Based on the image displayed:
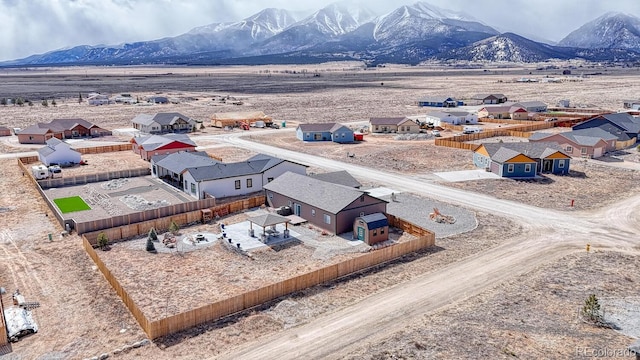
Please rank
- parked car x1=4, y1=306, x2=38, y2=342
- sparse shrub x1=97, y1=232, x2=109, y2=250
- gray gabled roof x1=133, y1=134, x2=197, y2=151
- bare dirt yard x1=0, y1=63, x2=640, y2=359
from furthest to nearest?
gray gabled roof x1=133, y1=134, x2=197, y2=151 < sparse shrub x1=97, y1=232, x2=109, y2=250 < parked car x1=4, y1=306, x2=38, y2=342 < bare dirt yard x1=0, y1=63, x2=640, y2=359

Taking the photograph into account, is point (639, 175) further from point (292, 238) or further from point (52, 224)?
point (52, 224)

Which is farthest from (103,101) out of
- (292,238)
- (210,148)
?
(292,238)

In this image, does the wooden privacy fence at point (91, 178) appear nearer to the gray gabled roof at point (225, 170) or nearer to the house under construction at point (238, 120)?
the gray gabled roof at point (225, 170)

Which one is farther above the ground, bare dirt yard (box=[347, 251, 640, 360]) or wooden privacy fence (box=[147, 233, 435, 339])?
wooden privacy fence (box=[147, 233, 435, 339])

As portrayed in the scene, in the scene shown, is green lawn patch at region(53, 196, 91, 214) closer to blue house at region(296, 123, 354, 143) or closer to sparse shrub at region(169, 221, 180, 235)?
sparse shrub at region(169, 221, 180, 235)

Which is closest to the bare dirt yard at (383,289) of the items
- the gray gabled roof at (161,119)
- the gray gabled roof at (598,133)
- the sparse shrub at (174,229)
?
the sparse shrub at (174,229)

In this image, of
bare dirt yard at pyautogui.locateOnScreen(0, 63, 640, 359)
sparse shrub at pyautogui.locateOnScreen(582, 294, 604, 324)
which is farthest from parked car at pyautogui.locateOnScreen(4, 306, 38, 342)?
sparse shrub at pyautogui.locateOnScreen(582, 294, 604, 324)

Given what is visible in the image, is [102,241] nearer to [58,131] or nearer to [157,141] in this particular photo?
[157,141]
